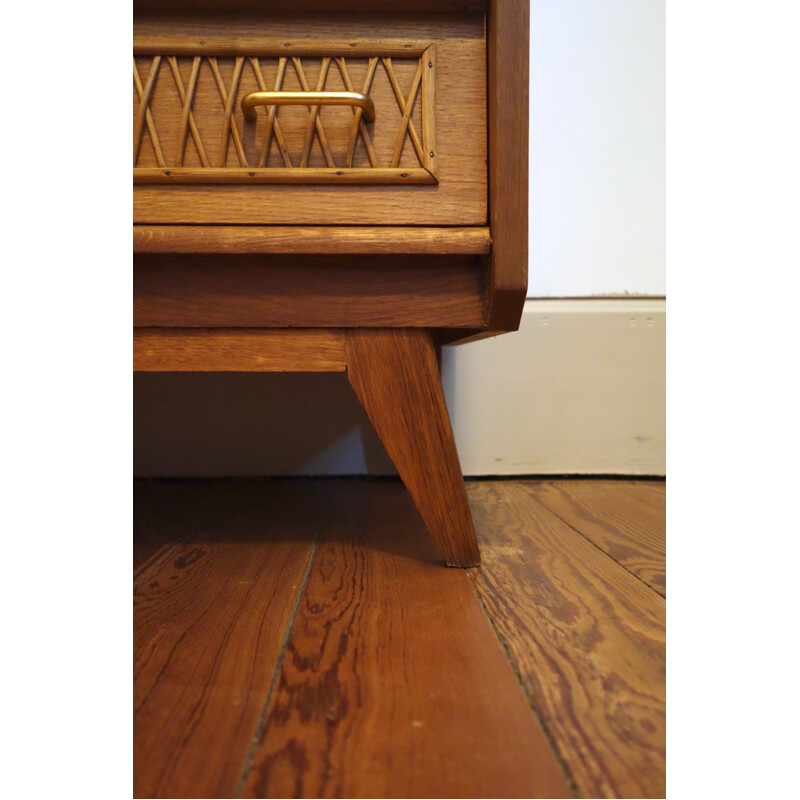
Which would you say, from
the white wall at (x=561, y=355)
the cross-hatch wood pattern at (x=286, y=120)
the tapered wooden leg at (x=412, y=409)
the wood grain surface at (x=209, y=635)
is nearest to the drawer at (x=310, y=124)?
the cross-hatch wood pattern at (x=286, y=120)

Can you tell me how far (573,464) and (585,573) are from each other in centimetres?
47

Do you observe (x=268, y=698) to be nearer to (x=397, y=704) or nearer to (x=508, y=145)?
(x=397, y=704)

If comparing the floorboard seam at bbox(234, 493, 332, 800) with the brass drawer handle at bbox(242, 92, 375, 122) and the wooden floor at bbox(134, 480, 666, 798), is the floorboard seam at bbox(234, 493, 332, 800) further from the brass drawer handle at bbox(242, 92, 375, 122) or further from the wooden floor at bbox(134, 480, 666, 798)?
the brass drawer handle at bbox(242, 92, 375, 122)

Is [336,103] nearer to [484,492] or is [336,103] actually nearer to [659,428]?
[484,492]

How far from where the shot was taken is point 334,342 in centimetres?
53

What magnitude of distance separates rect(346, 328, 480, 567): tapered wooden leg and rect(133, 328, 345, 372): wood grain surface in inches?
1.2

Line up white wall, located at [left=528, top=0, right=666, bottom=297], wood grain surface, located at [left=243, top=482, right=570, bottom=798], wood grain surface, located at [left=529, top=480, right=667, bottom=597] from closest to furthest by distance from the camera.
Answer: wood grain surface, located at [left=243, top=482, right=570, bottom=798], wood grain surface, located at [left=529, top=480, right=667, bottom=597], white wall, located at [left=528, top=0, right=666, bottom=297]

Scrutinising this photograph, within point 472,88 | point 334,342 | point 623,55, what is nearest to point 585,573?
point 334,342

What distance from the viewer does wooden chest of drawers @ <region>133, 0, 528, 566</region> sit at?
1.63 ft

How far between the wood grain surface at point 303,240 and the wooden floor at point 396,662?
0.27 m

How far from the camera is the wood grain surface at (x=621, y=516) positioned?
0.57 m

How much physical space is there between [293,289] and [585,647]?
35 cm

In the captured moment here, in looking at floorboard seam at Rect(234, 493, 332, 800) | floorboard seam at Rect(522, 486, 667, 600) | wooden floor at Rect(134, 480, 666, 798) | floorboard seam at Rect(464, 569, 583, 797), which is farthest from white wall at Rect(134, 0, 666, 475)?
floorboard seam at Rect(464, 569, 583, 797)

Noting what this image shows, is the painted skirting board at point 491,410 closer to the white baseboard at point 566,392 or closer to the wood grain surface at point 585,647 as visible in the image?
the white baseboard at point 566,392
